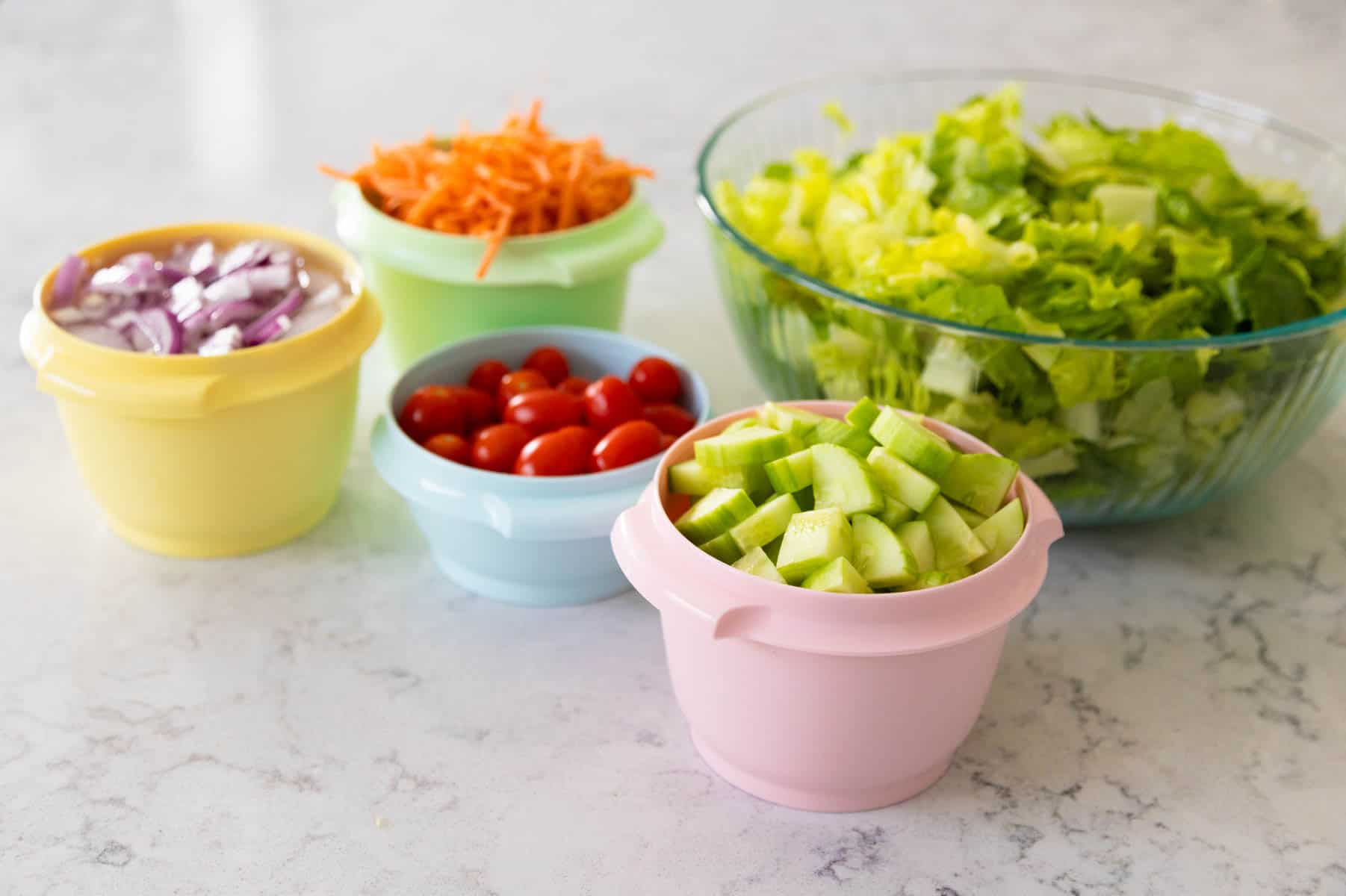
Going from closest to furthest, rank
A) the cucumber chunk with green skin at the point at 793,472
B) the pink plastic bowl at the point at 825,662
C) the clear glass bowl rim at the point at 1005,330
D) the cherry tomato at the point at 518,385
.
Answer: the pink plastic bowl at the point at 825,662
the cucumber chunk with green skin at the point at 793,472
the clear glass bowl rim at the point at 1005,330
the cherry tomato at the point at 518,385

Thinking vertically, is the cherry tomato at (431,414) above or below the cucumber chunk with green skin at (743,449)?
below

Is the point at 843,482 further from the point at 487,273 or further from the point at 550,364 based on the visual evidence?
the point at 487,273

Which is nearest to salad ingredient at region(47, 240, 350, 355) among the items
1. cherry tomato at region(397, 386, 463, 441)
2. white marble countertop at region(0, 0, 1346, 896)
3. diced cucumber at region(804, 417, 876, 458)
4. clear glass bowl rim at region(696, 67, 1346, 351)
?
cherry tomato at region(397, 386, 463, 441)

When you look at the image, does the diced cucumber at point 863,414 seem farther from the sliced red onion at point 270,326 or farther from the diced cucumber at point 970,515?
the sliced red onion at point 270,326

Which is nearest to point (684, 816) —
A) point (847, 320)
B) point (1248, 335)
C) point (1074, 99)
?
point (847, 320)

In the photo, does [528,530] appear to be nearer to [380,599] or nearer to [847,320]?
[380,599]

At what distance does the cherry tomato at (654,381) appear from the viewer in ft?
5.33

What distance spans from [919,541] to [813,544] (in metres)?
0.10

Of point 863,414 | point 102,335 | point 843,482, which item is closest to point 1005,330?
point 863,414

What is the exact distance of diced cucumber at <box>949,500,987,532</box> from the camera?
4.08 feet

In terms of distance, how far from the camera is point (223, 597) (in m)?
1.51

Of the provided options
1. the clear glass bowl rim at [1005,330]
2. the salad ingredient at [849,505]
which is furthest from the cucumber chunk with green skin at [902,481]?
the clear glass bowl rim at [1005,330]

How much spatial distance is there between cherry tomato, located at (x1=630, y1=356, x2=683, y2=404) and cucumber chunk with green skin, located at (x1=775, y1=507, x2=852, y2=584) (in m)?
0.49

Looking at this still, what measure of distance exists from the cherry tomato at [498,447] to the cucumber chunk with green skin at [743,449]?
0.31m
